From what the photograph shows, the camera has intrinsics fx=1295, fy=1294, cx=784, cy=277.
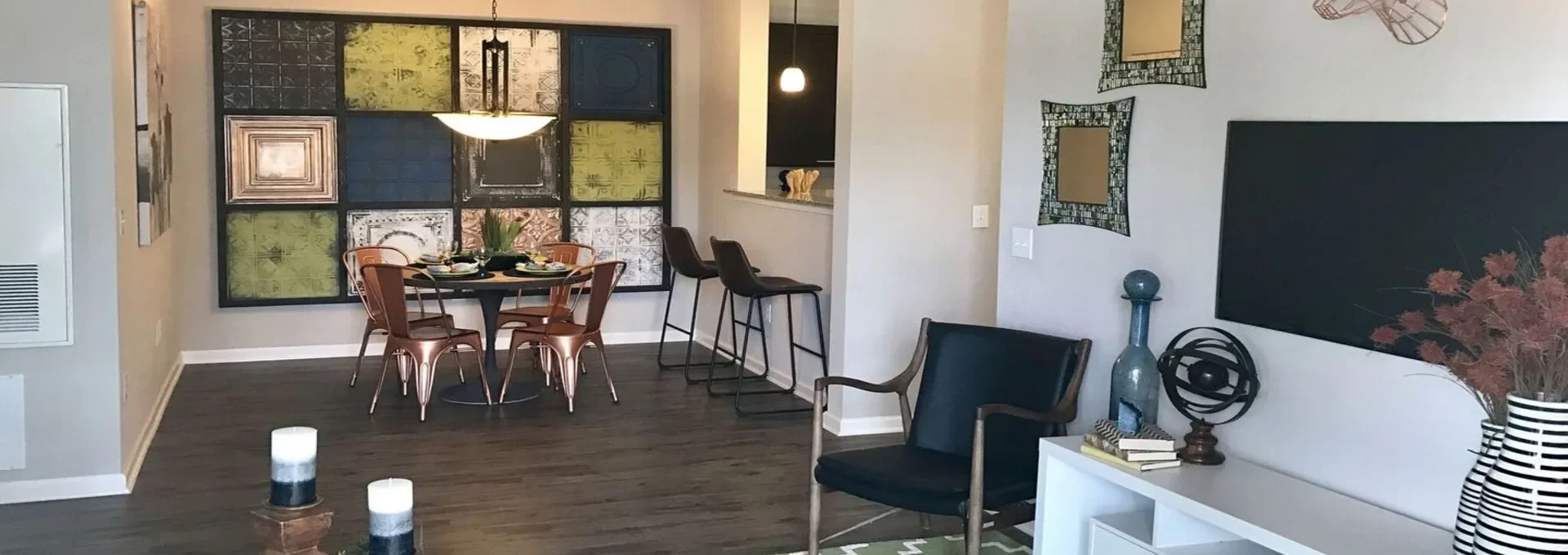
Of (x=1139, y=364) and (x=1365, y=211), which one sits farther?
(x=1139, y=364)

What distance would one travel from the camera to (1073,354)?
3840 millimetres

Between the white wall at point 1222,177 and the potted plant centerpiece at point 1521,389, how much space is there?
460mm

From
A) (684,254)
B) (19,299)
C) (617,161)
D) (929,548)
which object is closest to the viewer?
(929,548)

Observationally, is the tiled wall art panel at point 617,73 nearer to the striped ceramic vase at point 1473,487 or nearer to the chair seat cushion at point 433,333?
the chair seat cushion at point 433,333

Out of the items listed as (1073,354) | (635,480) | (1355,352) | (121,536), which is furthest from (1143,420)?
(121,536)

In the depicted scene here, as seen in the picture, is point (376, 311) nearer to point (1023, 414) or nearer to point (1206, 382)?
point (1023, 414)

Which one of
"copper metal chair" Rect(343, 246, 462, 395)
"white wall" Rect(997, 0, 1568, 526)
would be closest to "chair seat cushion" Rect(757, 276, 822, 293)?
"copper metal chair" Rect(343, 246, 462, 395)

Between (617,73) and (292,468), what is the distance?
20.1ft

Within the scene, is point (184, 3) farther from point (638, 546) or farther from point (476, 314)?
point (638, 546)

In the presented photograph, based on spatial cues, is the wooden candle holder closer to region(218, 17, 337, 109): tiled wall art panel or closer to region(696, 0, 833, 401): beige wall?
region(696, 0, 833, 401): beige wall

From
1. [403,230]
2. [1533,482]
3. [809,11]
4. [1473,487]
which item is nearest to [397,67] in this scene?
[403,230]

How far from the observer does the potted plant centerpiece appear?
2.20 metres

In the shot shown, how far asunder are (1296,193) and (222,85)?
19.8 feet

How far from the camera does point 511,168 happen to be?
7.92 meters
